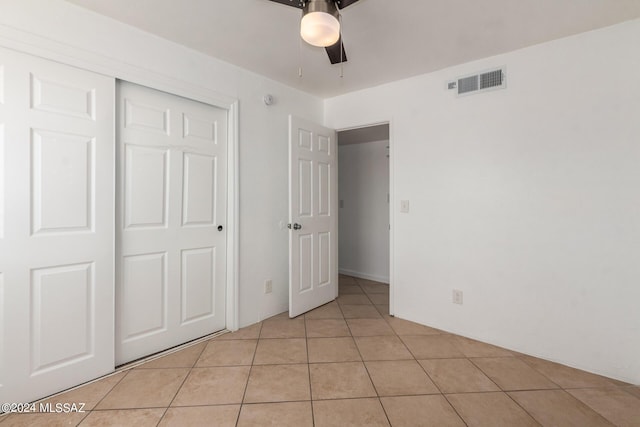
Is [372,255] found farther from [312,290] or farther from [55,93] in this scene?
[55,93]

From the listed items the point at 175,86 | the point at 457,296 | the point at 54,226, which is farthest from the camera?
the point at 457,296

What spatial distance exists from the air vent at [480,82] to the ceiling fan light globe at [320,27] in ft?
5.45

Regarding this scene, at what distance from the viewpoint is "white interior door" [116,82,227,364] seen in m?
2.03

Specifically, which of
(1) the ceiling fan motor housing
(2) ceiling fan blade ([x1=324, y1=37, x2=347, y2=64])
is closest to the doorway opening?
(2) ceiling fan blade ([x1=324, y1=37, x2=347, y2=64])

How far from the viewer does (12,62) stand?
157 cm

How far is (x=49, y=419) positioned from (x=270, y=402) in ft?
3.87


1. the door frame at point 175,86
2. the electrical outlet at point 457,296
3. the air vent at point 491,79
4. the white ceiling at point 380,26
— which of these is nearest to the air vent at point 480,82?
the air vent at point 491,79

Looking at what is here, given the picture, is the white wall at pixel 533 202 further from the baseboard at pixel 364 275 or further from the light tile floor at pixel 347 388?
the baseboard at pixel 364 275

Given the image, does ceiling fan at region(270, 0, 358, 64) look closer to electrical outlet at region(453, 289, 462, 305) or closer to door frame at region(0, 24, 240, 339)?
door frame at region(0, 24, 240, 339)

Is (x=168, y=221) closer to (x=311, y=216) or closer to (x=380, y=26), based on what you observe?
(x=311, y=216)

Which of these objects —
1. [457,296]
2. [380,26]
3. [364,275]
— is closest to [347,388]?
[457,296]

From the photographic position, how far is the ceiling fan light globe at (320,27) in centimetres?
129

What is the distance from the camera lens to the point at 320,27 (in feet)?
4.25

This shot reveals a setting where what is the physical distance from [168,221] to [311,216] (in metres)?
1.38
